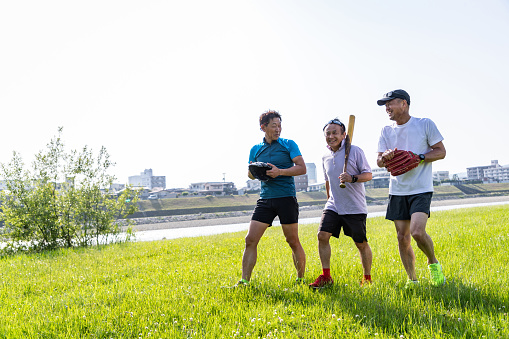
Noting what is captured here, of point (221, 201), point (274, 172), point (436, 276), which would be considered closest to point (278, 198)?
point (274, 172)

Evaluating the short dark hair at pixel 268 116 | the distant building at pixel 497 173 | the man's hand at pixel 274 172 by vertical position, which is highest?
the short dark hair at pixel 268 116

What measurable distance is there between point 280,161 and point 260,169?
1.20ft

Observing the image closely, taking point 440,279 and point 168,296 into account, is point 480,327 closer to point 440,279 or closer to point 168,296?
point 440,279

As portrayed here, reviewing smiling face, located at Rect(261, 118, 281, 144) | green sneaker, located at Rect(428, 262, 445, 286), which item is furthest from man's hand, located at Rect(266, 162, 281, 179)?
green sneaker, located at Rect(428, 262, 445, 286)

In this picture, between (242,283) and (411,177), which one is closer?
(411,177)

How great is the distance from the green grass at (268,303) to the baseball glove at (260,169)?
1.51 metres

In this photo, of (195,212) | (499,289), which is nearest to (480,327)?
(499,289)

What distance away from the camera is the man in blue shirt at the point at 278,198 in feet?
17.2

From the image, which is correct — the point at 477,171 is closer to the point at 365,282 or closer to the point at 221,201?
the point at 221,201

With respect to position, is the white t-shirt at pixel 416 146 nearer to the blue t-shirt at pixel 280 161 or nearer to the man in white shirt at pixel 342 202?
the man in white shirt at pixel 342 202

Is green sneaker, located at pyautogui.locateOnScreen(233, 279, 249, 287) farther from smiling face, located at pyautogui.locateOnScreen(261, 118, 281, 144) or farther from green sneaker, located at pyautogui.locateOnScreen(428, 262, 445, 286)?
green sneaker, located at pyautogui.locateOnScreen(428, 262, 445, 286)

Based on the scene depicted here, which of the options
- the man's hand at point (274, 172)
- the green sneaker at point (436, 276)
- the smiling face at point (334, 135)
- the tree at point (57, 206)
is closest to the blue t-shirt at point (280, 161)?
the man's hand at point (274, 172)

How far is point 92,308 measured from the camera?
4.50 meters

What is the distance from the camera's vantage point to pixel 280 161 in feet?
17.5
